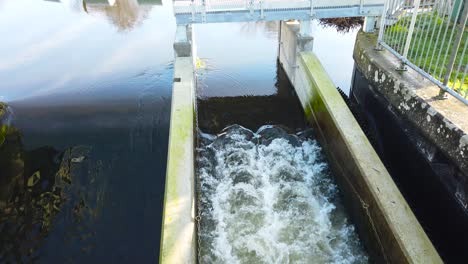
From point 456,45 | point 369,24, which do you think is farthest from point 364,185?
point 369,24

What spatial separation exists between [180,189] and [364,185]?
2.43 meters

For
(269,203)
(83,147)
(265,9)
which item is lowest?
(269,203)

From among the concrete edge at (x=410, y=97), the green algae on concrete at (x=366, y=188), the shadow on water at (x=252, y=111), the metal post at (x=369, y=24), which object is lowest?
the shadow on water at (x=252, y=111)

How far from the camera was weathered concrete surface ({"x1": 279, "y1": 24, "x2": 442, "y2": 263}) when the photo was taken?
3.69 m

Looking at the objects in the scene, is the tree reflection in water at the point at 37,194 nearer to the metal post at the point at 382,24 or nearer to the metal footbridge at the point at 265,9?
the metal footbridge at the point at 265,9

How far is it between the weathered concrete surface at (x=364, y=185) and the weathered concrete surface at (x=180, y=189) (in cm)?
225

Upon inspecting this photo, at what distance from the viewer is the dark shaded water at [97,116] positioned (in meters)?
5.24

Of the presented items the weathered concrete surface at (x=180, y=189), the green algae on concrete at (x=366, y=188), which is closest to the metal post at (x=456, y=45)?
the green algae on concrete at (x=366, y=188)

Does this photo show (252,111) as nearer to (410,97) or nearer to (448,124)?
(410,97)

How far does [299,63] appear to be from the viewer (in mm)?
8219

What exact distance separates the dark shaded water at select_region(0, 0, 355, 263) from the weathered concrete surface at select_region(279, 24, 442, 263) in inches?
47.3

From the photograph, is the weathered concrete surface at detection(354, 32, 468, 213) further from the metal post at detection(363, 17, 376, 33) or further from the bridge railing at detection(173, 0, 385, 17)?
the bridge railing at detection(173, 0, 385, 17)

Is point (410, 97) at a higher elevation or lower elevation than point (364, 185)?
higher

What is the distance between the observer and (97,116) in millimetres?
7395
